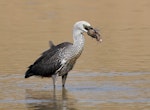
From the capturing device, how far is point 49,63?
53.4 feet

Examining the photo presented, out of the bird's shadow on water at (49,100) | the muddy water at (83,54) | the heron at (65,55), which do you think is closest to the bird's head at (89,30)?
the heron at (65,55)

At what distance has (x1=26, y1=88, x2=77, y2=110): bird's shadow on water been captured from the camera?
1445 cm

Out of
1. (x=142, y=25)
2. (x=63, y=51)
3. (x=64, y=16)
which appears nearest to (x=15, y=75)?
(x=63, y=51)

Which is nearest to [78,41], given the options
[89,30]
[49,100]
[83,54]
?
[89,30]

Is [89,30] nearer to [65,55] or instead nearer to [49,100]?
[65,55]

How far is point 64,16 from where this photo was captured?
27.9 metres

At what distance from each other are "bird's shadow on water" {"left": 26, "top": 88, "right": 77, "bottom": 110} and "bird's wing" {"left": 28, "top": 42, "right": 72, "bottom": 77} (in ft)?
1.50

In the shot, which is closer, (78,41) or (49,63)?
(78,41)

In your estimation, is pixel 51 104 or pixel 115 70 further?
pixel 115 70

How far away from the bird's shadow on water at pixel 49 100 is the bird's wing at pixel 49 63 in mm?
457

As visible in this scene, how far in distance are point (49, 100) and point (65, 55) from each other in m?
1.21

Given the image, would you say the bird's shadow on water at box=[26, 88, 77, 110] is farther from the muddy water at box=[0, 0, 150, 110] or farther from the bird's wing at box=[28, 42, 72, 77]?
the bird's wing at box=[28, 42, 72, 77]

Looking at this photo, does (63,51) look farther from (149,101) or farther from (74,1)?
(74,1)

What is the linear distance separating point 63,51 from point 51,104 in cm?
160
